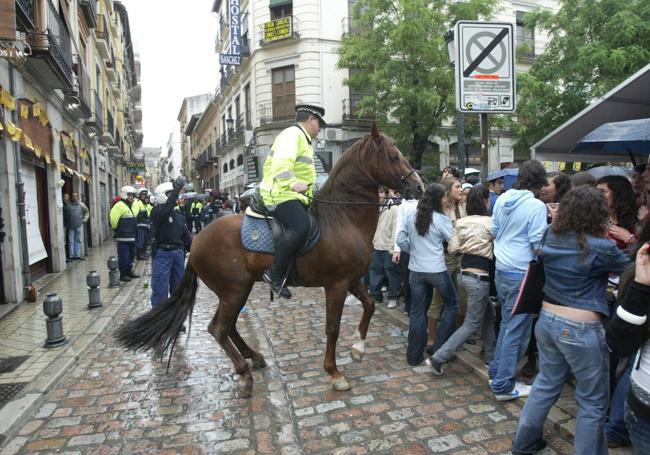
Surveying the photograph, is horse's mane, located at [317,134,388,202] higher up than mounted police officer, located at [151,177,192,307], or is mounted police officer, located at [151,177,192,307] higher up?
horse's mane, located at [317,134,388,202]

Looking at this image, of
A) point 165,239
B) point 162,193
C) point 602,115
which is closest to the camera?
point 602,115

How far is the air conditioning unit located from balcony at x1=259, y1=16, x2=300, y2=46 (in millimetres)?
5072

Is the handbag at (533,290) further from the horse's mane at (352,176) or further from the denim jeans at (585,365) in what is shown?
the horse's mane at (352,176)

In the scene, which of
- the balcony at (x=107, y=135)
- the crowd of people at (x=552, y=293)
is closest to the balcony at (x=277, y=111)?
the balcony at (x=107, y=135)

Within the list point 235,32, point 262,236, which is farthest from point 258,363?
point 235,32

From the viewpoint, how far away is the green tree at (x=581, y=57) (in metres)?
12.9

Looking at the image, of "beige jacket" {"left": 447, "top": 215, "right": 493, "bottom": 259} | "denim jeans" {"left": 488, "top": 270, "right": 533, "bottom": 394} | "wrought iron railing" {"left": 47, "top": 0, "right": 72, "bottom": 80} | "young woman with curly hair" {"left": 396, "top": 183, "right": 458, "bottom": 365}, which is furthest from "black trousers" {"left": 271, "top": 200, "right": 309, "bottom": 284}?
"wrought iron railing" {"left": 47, "top": 0, "right": 72, "bottom": 80}

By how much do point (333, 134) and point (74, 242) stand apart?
13322 mm

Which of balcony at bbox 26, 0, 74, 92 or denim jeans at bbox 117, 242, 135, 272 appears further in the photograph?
denim jeans at bbox 117, 242, 135, 272

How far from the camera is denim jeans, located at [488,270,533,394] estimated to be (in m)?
3.86

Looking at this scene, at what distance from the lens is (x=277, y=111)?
2398cm

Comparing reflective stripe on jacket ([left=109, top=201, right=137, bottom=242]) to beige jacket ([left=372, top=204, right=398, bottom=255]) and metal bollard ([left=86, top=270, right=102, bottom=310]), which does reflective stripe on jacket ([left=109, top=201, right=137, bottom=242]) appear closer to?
metal bollard ([left=86, top=270, right=102, bottom=310])

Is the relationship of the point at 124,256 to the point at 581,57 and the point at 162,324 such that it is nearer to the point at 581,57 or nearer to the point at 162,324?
the point at 162,324

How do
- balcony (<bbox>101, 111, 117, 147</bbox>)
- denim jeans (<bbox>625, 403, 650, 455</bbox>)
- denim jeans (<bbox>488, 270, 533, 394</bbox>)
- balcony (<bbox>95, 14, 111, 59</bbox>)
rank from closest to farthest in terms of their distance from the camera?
denim jeans (<bbox>625, 403, 650, 455</bbox>) → denim jeans (<bbox>488, 270, 533, 394</bbox>) → balcony (<bbox>95, 14, 111, 59</bbox>) → balcony (<bbox>101, 111, 117, 147</bbox>)
